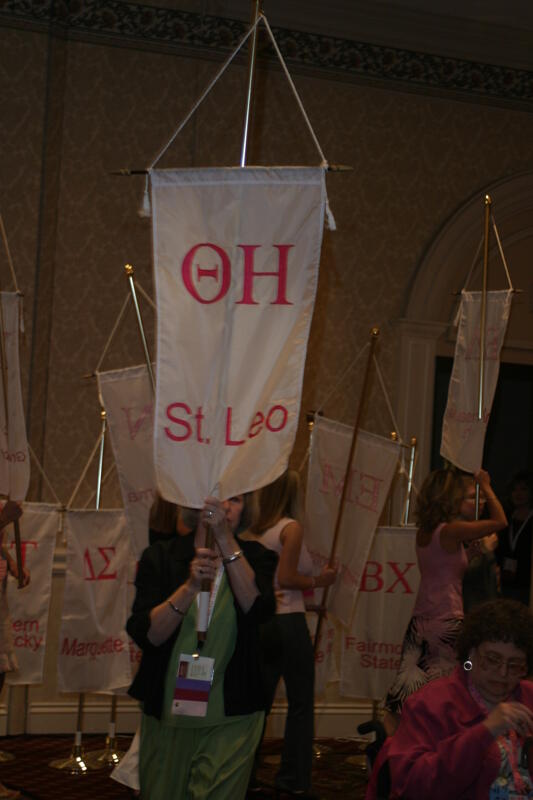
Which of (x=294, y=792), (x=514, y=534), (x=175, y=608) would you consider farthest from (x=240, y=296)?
(x=514, y=534)

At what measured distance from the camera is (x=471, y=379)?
17.3 feet

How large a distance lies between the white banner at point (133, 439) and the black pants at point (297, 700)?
727 millimetres

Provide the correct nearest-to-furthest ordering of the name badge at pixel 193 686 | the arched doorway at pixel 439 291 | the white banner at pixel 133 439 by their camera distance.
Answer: the name badge at pixel 193 686
the white banner at pixel 133 439
the arched doorway at pixel 439 291

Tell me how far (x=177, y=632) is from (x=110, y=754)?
8.57 ft

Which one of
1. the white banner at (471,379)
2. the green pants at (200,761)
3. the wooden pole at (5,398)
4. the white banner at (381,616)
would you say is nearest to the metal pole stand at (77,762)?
the wooden pole at (5,398)

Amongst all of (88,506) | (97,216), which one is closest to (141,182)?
(97,216)

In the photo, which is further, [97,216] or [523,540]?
[523,540]

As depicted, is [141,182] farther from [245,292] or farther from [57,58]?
[245,292]

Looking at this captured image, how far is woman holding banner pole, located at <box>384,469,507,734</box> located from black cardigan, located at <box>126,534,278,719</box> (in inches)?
70.6

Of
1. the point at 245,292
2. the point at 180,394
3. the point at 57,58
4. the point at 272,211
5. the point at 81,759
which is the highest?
the point at 57,58

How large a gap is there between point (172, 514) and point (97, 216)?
3.31 metres

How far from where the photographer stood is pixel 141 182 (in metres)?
6.54

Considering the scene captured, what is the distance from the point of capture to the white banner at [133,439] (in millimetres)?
4848

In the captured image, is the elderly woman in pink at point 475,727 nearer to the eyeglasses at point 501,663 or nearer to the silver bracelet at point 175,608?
the eyeglasses at point 501,663
